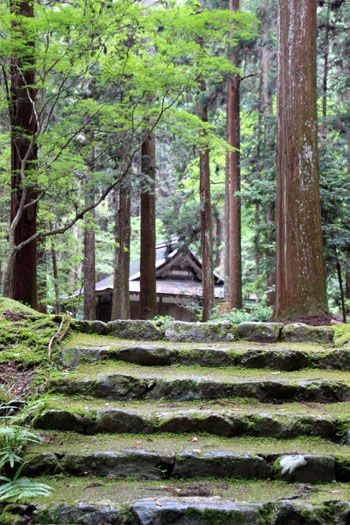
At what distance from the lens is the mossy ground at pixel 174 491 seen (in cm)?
256

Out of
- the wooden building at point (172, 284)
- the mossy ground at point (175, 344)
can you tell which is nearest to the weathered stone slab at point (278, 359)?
the mossy ground at point (175, 344)

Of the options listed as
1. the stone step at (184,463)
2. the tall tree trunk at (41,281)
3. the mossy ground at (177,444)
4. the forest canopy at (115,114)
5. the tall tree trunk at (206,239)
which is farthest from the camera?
the tall tree trunk at (206,239)

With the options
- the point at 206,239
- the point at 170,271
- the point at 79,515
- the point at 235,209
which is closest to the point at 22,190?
the point at 79,515

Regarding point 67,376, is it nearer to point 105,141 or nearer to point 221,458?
point 221,458

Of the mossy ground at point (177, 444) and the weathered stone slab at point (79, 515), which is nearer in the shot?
the weathered stone slab at point (79, 515)

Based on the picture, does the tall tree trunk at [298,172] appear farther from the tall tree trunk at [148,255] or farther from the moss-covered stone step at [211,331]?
the tall tree trunk at [148,255]

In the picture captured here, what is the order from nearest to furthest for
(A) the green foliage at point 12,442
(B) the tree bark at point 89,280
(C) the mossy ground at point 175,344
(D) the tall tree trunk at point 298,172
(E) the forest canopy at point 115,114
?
(A) the green foliage at point 12,442, (C) the mossy ground at point 175,344, (E) the forest canopy at point 115,114, (D) the tall tree trunk at point 298,172, (B) the tree bark at point 89,280

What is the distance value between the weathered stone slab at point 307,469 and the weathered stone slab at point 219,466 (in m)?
0.11

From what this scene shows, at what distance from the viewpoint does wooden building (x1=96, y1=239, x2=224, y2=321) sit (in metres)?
19.0

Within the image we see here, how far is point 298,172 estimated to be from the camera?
23.4ft

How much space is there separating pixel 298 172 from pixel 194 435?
5076 millimetres

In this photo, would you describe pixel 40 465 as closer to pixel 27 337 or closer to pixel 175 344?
pixel 27 337

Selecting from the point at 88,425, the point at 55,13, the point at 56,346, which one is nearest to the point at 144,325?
the point at 56,346

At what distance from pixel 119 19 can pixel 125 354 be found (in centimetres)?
517
